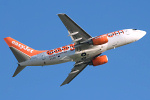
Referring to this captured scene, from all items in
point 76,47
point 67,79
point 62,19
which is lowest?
point 67,79

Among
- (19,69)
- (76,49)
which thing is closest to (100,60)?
(76,49)

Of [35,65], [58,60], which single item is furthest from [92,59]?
[35,65]

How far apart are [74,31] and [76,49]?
17.1ft

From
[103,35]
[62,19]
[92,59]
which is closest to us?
[62,19]

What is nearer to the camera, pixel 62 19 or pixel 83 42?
pixel 62 19

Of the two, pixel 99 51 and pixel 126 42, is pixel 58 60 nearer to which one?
pixel 99 51

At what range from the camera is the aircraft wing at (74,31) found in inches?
2479

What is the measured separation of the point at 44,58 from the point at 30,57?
3.21 m

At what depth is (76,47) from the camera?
Result: 68.7 meters

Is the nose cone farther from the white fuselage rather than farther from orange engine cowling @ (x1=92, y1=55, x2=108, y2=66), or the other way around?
orange engine cowling @ (x1=92, y1=55, x2=108, y2=66)

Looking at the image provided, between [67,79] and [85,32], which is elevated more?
[85,32]

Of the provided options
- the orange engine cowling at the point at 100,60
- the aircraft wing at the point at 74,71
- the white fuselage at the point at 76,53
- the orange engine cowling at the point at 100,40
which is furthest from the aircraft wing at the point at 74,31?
the aircraft wing at the point at 74,71

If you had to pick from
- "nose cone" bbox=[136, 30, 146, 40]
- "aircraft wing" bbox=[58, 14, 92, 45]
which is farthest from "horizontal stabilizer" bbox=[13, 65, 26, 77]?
"nose cone" bbox=[136, 30, 146, 40]

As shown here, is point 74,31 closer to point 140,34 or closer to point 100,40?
point 100,40
